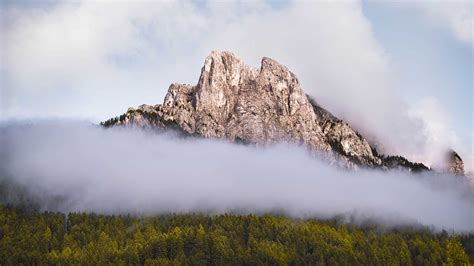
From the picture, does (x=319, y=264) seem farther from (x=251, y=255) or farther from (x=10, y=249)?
(x=10, y=249)

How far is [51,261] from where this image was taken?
621 feet

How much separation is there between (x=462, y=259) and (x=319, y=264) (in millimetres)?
87793

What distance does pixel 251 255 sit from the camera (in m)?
200

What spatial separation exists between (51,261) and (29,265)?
724 cm

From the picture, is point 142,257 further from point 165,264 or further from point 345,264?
point 345,264

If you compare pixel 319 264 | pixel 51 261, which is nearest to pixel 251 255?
pixel 319 264

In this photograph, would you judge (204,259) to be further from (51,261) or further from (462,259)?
(462,259)

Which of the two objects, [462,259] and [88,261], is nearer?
[462,259]

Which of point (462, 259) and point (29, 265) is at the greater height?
point (462, 259)

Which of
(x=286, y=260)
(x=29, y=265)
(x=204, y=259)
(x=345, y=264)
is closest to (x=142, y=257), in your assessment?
(x=204, y=259)

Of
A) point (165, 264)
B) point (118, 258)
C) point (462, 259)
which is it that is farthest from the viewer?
point (118, 258)

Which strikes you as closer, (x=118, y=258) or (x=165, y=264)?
(x=165, y=264)

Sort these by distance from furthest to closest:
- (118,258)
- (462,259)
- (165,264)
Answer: (118,258)
(165,264)
(462,259)

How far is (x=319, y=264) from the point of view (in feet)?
643
